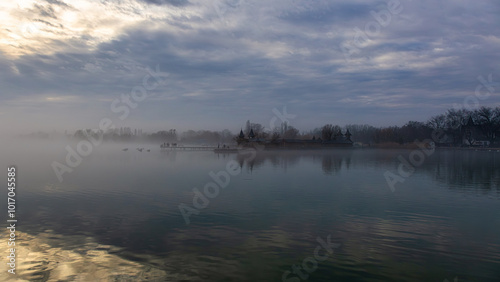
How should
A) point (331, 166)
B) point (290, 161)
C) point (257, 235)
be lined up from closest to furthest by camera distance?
point (257, 235), point (331, 166), point (290, 161)

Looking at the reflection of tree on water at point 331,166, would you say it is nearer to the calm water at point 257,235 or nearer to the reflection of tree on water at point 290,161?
the reflection of tree on water at point 290,161

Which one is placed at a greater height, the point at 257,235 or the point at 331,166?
the point at 331,166

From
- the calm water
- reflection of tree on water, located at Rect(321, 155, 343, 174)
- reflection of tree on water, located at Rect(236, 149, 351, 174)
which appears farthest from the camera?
reflection of tree on water, located at Rect(236, 149, 351, 174)

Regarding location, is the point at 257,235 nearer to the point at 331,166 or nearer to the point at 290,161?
the point at 331,166

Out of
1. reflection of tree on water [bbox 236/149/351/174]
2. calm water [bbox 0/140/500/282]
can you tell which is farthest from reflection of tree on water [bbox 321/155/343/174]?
calm water [bbox 0/140/500/282]

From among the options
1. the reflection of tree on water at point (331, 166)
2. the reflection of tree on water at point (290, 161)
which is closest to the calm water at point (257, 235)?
the reflection of tree on water at point (331, 166)

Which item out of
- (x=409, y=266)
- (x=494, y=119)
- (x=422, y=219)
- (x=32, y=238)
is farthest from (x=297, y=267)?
(x=494, y=119)

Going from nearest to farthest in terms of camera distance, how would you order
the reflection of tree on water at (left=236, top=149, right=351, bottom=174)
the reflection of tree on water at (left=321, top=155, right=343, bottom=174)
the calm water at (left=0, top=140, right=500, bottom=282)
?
the calm water at (left=0, top=140, right=500, bottom=282) < the reflection of tree on water at (left=321, top=155, right=343, bottom=174) < the reflection of tree on water at (left=236, top=149, right=351, bottom=174)

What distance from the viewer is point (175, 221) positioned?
13836mm

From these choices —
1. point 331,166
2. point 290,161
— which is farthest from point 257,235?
point 290,161

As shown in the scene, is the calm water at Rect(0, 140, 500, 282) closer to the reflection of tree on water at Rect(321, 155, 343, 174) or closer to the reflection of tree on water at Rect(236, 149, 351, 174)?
the reflection of tree on water at Rect(321, 155, 343, 174)

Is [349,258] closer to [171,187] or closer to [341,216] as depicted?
[341,216]

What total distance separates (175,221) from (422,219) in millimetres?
10149

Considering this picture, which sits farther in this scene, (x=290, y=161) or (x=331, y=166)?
(x=290, y=161)
